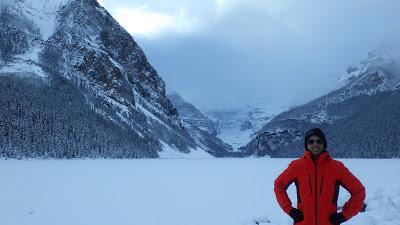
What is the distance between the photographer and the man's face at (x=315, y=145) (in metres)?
8.09

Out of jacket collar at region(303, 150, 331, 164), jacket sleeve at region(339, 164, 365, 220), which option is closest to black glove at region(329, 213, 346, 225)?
jacket sleeve at region(339, 164, 365, 220)

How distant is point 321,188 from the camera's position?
7969mm

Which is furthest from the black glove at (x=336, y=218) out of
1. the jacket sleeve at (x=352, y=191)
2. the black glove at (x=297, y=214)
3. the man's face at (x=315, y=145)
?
the man's face at (x=315, y=145)

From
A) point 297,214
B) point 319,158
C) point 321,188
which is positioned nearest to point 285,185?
point 297,214

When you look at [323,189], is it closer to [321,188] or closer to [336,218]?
[321,188]

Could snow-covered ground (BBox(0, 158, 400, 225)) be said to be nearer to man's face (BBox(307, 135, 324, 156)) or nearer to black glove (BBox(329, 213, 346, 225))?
black glove (BBox(329, 213, 346, 225))

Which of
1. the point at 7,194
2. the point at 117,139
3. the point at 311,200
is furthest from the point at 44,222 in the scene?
the point at 117,139

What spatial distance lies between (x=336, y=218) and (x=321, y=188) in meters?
0.54

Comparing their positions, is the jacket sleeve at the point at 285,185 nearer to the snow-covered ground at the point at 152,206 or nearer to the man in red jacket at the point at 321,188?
the man in red jacket at the point at 321,188

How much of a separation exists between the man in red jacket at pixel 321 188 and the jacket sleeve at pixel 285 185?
108 mm

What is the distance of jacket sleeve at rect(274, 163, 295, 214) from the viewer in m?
8.29

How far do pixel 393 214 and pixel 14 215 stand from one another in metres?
15.6

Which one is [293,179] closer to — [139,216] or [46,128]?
[139,216]

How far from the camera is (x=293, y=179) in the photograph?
328 inches
